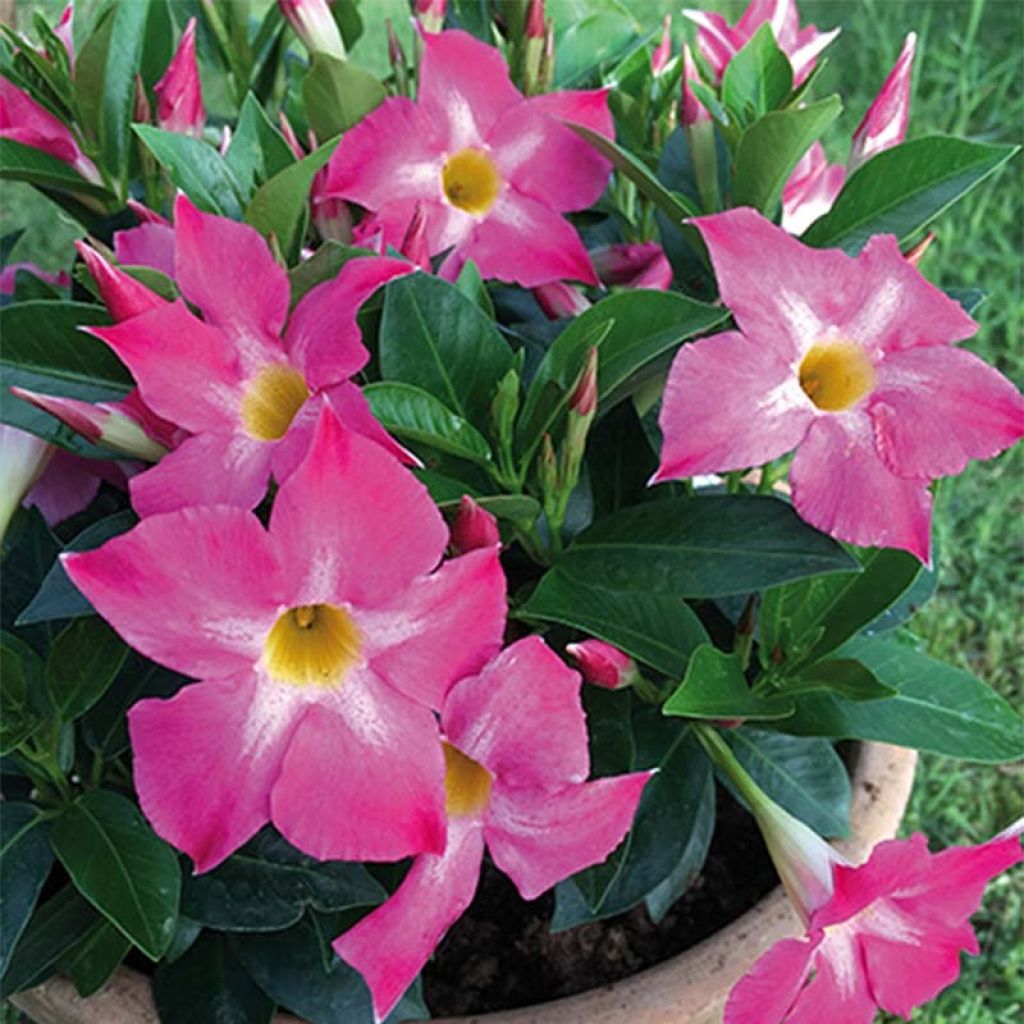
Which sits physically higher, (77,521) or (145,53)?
(145,53)

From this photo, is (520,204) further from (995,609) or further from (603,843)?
(995,609)

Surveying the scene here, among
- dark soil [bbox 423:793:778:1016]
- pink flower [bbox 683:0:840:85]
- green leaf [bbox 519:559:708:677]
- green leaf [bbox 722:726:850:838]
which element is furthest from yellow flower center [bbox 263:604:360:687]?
pink flower [bbox 683:0:840:85]

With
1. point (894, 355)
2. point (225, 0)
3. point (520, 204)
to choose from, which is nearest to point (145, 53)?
point (225, 0)

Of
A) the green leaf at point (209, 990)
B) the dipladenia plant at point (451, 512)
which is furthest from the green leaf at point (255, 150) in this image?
the green leaf at point (209, 990)

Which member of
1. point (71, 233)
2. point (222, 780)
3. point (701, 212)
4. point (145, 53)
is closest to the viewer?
point (222, 780)

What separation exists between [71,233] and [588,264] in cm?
169

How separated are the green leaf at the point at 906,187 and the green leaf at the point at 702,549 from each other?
0.18 metres

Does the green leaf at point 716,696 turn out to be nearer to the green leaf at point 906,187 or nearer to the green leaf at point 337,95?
the green leaf at point 906,187

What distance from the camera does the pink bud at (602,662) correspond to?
762 mm

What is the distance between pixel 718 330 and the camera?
0.83 m

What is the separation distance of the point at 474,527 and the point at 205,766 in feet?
0.52

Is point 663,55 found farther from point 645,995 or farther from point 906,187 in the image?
point 645,995

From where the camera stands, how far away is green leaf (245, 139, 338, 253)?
755mm

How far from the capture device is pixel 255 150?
859 millimetres
